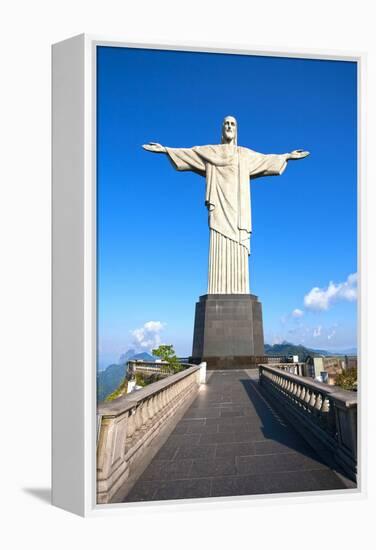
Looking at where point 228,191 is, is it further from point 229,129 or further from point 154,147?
point 154,147

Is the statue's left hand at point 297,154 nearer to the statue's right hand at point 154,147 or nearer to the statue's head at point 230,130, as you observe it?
the statue's head at point 230,130

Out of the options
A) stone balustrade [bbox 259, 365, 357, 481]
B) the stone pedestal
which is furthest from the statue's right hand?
stone balustrade [bbox 259, 365, 357, 481]

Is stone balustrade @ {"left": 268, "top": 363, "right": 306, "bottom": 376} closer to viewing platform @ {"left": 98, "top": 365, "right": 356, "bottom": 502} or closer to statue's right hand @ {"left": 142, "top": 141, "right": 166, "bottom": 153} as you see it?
viewing platform @ {"left": 98, "top": 365, "right": 356, "bottom": 502}

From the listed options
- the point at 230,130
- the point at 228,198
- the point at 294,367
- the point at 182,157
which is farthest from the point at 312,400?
the point at 230,130

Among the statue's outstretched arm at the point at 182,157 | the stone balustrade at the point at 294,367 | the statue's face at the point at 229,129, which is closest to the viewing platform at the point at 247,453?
the stone balustrade at the point at 294,367

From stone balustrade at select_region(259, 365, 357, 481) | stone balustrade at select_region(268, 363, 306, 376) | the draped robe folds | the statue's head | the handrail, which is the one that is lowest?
stone balustrade at select_region(268, 363, 306, 376)
